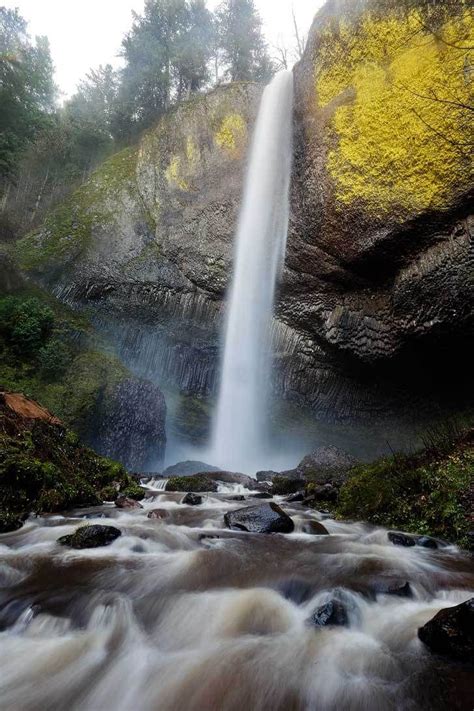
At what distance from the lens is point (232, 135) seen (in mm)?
18891

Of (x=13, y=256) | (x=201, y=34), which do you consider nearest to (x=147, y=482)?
(x=13, y=256)

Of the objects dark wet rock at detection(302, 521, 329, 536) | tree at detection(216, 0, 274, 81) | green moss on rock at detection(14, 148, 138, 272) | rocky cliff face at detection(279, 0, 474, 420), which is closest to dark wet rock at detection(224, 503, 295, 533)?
dark wet rock at detection(302, 521, 329, 536)

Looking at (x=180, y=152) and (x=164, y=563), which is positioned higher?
(x=180, y=152)

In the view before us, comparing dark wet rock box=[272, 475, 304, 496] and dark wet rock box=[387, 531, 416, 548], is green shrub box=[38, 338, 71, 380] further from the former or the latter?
dark wet rock box=[387, 531, 416, 548]

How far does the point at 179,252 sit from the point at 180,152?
5.46 meters

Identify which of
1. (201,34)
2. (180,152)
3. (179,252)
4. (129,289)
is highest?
(201,34)

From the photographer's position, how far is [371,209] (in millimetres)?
13250

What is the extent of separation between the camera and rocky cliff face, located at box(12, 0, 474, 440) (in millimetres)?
12359

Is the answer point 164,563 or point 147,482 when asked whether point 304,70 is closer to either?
point 147,482

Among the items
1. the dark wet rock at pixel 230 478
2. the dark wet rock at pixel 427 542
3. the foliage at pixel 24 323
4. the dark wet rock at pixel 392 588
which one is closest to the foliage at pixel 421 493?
the dark wet rock at pixel 427 542

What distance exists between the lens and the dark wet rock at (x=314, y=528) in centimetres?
525

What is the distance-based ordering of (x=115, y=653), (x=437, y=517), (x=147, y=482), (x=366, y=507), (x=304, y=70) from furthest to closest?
(x=304, y=70), (x=147, y=482), (x=366, y=507), (x=437, y=517), (x=115, y=653)

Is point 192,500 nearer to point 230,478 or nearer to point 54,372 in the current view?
point 230,478

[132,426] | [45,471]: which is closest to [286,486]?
[45,471]
